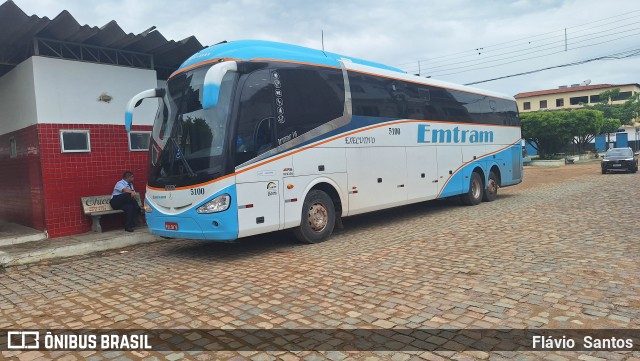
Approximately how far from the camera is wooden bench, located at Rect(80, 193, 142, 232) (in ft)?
32.5

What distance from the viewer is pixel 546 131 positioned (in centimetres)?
3575

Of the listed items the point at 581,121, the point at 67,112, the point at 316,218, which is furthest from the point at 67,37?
the point at 581,121

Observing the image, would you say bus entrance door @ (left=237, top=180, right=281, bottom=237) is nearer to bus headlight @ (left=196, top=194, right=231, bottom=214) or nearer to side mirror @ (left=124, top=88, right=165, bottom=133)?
bus headlight @ (left=196, top=194, right=231, bottom=214)

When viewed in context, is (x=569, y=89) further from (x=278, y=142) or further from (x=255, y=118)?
(x=255, y=118)

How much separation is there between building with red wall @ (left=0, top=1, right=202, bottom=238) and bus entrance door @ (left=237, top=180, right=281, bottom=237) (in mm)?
5232

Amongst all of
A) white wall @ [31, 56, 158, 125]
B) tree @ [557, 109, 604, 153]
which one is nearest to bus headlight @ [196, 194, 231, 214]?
white wall @ [31, 56, 158, 125]

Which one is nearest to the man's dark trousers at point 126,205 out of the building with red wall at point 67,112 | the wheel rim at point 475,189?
the building with red wall at point 67,112

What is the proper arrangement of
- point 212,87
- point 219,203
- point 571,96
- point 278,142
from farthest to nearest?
point 571,96
point 278,142
point 219,203
point 212,87

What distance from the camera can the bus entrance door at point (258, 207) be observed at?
22.7 ft

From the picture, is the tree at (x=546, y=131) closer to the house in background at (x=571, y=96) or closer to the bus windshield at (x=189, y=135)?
the house in background at (x=571, y=96)

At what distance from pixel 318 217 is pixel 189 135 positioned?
280 centimetres

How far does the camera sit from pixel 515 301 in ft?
15.1

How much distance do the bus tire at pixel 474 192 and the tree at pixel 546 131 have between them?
82.5ft

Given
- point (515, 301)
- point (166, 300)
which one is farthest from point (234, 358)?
point (515, 301)
